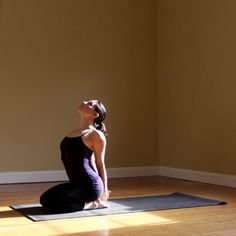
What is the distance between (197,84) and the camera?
515cm

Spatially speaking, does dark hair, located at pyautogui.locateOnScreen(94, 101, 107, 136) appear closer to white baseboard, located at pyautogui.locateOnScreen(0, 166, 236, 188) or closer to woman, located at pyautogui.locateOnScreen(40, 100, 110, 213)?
woman, located at pyautogui.locateOnScreen(40, 100, 110, 213)

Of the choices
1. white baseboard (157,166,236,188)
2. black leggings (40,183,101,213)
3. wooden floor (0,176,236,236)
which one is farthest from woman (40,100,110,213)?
white baseboard (157,166,236,188)

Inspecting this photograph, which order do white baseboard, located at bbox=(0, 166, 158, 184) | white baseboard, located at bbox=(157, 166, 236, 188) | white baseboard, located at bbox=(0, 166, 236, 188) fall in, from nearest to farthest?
white baseboard, located at bbox=(157, 166, 236, 188) → white baseboard, located at bbox=(0, 166, 236, 188) → white baseboard, located at bbox=(0, 166, 158, 184)

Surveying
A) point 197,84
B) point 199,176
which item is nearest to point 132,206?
point 199,176

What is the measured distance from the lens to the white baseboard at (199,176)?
4664 millimetres

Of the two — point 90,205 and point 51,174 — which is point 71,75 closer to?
point 51,174

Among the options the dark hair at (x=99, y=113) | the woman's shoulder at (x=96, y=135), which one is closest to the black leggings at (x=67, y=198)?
the woman's shoulder at (x=96, y=135)

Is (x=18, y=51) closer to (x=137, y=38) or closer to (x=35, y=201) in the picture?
(x=137, y=38)

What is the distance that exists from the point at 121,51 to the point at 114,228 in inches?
126

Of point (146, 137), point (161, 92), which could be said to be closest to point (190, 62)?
point (161, 92)

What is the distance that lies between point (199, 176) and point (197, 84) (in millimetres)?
968

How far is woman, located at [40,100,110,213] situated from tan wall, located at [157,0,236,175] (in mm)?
1796

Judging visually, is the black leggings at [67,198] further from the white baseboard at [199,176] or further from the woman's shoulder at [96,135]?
the white baseboard at [199,176]

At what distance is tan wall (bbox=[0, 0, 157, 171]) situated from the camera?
5066 mm
